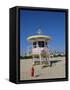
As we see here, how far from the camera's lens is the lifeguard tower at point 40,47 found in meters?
5.30

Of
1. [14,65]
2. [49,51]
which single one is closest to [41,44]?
[49,51]

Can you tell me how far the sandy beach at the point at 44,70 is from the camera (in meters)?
5.22

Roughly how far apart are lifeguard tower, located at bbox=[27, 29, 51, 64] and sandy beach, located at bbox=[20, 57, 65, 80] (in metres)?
0.10

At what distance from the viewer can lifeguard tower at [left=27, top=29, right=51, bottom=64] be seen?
530 centimetres

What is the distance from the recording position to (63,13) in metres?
5.48

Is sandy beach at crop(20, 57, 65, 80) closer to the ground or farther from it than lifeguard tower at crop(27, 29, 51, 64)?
closer to the ground

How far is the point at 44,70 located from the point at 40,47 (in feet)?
1.12

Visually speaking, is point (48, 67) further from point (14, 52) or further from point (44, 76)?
point (14, 52)

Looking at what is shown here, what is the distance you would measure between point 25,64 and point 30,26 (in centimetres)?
55

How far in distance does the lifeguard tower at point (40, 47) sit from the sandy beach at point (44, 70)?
97mm

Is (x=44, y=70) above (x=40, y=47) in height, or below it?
below

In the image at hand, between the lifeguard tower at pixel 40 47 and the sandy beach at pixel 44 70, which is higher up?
the lifeguard tower at pixel 40 47

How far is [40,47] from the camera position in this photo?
534 centimetres

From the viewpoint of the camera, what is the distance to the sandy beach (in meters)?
5.22
